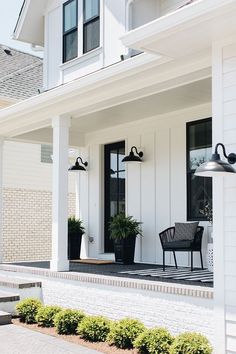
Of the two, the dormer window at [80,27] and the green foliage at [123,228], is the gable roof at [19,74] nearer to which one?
the dormer window at [80,27]

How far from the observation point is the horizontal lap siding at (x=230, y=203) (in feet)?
16.8

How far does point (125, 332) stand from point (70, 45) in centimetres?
569

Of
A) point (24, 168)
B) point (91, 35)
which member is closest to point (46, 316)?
point (91, 35)

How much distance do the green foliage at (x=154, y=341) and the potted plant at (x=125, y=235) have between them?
3608mm

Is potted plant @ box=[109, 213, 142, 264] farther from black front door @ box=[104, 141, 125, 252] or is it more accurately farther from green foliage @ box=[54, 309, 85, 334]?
green foliage @ box=[54, 309, 85, 334]

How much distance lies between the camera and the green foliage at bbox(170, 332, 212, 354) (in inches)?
206

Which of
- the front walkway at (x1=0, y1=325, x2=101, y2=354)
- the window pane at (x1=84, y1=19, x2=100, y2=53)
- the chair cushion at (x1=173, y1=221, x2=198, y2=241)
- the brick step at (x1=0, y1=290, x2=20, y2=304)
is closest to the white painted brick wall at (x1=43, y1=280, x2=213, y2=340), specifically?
the brick step at (x1=0, y1=290, x2=20, y2=304)

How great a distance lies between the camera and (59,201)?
27.8 feet

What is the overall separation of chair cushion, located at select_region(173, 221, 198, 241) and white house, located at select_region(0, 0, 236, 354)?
0.32m

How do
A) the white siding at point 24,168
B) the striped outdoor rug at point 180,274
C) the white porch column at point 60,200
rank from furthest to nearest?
the white siding at point 24,168 → the white porch column at point 60,200 → the striped outdoor rug at point 180,274

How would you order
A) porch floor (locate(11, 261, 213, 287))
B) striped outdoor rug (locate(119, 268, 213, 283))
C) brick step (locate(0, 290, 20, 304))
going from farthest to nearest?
brick step (locate(0, 290, 20, 304)) < striped outdoor rug (locate(119, 268, 213, 283)) < porch floor (locate(11, 261, 213, 287))

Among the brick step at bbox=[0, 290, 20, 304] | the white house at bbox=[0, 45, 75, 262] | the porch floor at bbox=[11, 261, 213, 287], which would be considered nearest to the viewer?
the porch floor at bbox=[11, 261, 213, 287]

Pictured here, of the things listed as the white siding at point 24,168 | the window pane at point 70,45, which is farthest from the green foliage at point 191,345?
the white siding at point 24,168

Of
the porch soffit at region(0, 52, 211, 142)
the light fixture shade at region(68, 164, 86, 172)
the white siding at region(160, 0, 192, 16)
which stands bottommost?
the light fixture shade at region(68, 164, 86, 172)
